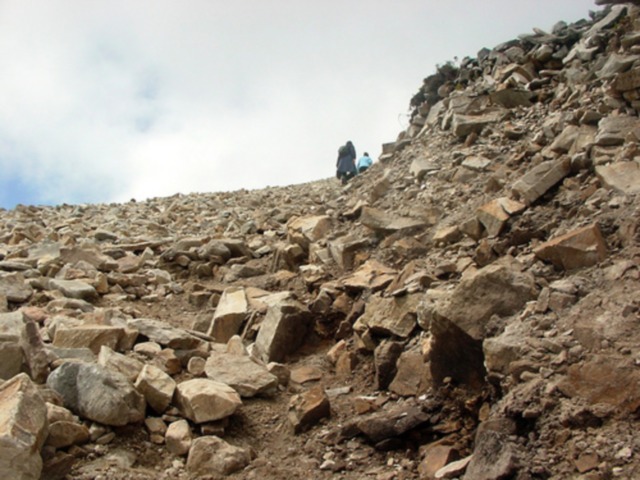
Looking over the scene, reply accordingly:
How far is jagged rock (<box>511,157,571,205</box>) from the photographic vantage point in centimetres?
566

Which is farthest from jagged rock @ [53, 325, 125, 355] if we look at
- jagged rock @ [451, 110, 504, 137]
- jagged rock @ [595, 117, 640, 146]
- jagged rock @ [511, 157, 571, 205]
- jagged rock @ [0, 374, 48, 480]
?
jagged rock @ [451, 110, 504, 137]

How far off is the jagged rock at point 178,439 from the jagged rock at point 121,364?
0.57 meters

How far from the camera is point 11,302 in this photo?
6.36m

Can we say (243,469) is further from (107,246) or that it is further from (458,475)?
(107,246)

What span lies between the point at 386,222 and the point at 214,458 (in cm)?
451

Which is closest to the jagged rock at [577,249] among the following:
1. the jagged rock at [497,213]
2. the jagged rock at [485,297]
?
the jagged rock at [485,297]

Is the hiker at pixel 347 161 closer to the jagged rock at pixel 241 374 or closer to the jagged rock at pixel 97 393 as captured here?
the jagged rock at pixel 241 374

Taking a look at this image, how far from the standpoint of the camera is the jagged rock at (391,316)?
16.3 feet

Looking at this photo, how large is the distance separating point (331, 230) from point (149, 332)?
154 inches

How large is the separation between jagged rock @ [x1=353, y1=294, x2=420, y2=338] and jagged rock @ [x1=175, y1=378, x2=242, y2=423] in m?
1.58

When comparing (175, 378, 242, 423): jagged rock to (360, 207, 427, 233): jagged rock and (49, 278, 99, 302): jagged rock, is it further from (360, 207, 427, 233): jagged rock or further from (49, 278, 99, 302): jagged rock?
(360, 207, 427, 233): jagged rock

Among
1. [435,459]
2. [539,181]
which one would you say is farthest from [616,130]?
[435,459]

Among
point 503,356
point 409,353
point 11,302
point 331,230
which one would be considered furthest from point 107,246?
point 503,356

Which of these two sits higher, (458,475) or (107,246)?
(107,246)
